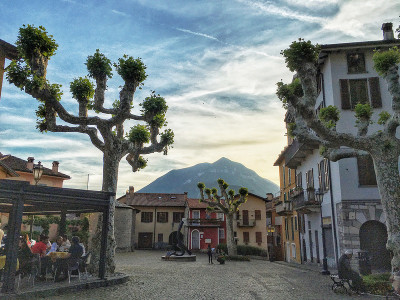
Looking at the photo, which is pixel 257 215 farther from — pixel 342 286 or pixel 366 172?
pixel 342 286

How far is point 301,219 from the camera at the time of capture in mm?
25719

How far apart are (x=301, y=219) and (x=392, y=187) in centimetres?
1549

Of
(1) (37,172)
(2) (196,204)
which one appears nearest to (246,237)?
(2) (196,204)

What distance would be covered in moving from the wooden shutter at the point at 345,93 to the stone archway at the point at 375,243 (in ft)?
21.2

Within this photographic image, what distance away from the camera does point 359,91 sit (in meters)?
18.0

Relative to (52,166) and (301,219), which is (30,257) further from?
(52,166)

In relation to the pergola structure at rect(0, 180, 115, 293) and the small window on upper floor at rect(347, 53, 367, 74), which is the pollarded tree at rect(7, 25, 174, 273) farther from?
the small window on upper floor at rect(347, 53, 367, 74)

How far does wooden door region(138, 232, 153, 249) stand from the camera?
172 ft

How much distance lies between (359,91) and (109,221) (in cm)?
1509

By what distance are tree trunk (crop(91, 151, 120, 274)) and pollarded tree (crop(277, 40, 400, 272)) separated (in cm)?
778

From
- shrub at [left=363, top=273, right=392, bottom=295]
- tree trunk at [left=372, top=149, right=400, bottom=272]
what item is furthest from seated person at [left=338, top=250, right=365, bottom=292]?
tree trunk at [left=372, top=149, right=400, bottom=272]

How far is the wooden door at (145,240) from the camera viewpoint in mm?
52281

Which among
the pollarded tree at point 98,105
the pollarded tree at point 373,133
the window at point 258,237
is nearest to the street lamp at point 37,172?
the pollarded tree at point 98,105

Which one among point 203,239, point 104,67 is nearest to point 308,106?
point 104,67
